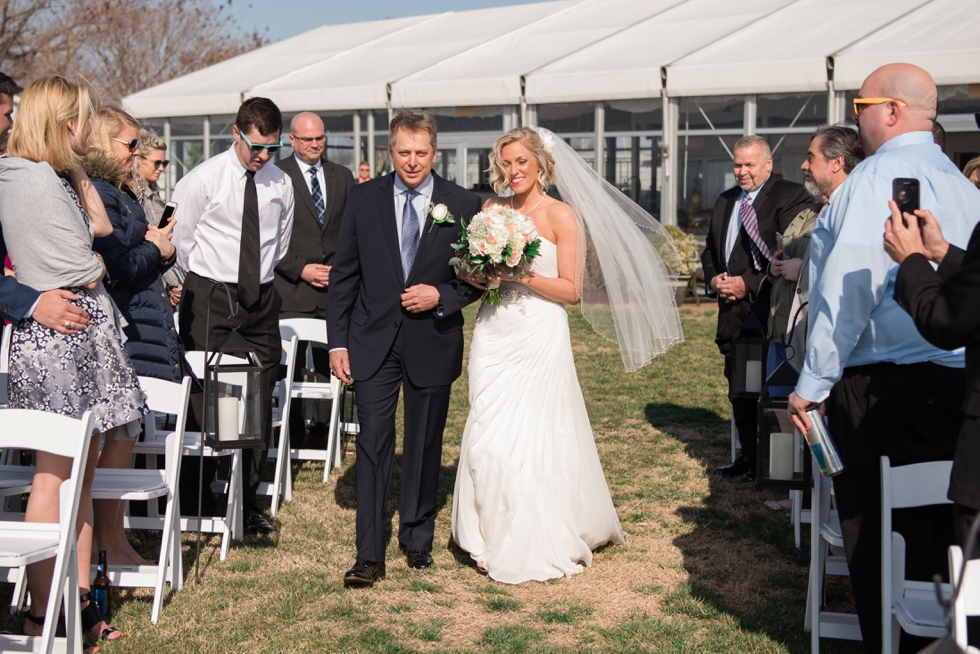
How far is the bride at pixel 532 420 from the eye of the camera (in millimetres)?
5328

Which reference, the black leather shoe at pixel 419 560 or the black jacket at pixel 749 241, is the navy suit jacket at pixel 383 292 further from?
the black jacket at pixel 749 241

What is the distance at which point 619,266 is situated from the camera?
19.6 feet

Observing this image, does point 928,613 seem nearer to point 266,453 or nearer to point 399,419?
point 266,453

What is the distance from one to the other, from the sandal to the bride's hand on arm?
1.60 m

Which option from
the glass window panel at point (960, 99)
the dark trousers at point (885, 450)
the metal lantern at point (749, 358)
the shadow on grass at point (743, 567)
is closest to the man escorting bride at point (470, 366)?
the shadow on grass at point (743, 567)

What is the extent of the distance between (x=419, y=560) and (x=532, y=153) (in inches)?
89.8

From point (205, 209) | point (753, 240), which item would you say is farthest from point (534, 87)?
point (205, 209)

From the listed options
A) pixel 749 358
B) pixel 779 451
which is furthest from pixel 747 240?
pixel 779 451

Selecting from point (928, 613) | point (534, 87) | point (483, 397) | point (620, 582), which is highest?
point (534, 87)

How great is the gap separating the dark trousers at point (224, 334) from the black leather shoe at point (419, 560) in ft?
3.80

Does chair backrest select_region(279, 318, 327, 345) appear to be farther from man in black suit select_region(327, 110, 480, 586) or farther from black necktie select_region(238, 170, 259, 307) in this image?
man in black suit select_region(327, 110, 480, 586)

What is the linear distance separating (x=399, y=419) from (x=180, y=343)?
3752 mm

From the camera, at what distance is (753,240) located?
22.9 feet

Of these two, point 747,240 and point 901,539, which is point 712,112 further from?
point 901,539
